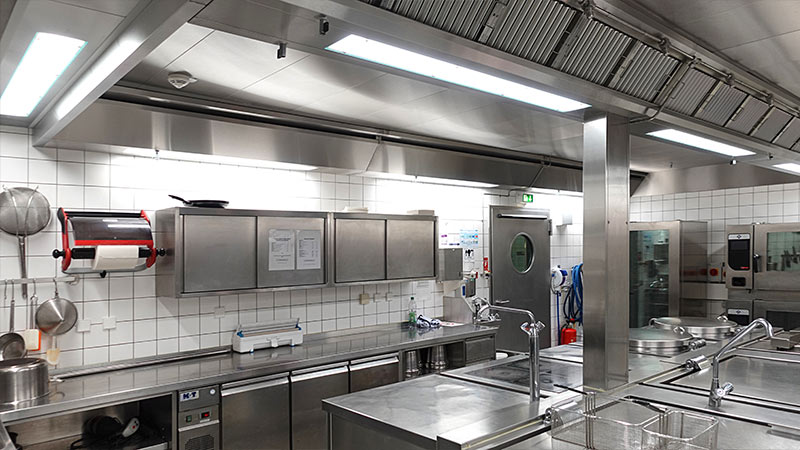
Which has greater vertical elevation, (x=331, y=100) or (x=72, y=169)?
(x=331, y=100)

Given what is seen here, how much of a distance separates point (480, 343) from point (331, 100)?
2.53m

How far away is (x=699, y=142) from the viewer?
3186mm

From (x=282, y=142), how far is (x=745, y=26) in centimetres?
263

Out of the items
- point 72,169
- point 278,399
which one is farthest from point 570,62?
point 72,169

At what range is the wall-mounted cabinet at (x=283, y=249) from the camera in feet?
11.5

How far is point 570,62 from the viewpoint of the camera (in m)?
2.00

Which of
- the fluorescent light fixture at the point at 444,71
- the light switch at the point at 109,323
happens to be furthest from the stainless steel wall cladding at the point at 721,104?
the light switch at the point at 109,323

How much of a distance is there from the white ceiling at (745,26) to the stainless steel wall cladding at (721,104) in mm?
147

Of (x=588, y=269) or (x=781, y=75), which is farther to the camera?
(x=781, y=75)

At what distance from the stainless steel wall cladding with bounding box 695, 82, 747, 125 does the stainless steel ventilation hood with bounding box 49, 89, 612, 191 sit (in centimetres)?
221

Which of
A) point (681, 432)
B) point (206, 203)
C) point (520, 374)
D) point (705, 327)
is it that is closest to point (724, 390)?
point (681, 432)

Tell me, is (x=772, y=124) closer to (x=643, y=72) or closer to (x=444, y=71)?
(x=643, y=72)

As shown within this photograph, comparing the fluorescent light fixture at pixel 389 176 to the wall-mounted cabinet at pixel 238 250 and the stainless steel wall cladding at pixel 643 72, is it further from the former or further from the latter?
the stainless steel wall cladding at pixel 643 72

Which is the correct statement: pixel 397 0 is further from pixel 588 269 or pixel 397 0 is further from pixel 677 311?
pixel 677 311
